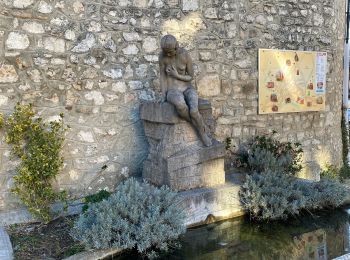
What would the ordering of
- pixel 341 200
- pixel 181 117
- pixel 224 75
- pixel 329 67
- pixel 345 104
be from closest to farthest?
1. pixel 181 117
2. pixel 341 200
3. pixel 224 75
4. pixel 329 67
5. pixel 345 104

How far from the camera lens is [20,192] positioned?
4.37 metres

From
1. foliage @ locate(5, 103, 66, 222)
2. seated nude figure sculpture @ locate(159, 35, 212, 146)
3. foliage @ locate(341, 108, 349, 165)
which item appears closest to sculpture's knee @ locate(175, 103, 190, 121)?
seated nude figure sculpture @ locate(159, 35, 212, 146)

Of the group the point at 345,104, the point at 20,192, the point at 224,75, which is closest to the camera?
the point at 20,192

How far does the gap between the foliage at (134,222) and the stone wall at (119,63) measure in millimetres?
1243

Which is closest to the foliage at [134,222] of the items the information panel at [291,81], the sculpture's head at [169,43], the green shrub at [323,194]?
the sculpture's head at [169,43]

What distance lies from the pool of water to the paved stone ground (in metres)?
0.97

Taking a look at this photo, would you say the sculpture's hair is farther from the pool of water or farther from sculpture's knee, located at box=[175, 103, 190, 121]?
the pool of water

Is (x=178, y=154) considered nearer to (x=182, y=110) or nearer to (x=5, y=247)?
(x=182, y=110)

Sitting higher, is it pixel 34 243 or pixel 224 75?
pixel 224 75

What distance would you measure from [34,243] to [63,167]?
1.14m

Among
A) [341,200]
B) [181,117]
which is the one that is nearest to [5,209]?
[181,117]

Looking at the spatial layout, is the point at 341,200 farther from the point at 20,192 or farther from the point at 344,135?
the point at 20,192

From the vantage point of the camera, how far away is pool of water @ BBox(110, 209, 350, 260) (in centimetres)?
391

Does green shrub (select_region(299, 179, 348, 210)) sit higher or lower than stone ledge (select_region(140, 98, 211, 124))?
lower
